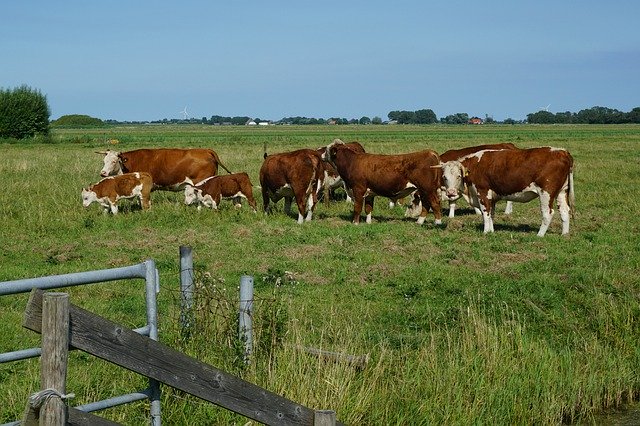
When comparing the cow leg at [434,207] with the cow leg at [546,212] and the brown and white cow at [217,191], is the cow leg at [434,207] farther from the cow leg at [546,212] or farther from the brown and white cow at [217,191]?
the brown and white cow at [217,191]

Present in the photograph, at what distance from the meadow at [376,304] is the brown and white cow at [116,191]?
48 centimetres

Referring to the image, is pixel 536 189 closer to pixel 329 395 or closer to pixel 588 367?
pixel 588 367

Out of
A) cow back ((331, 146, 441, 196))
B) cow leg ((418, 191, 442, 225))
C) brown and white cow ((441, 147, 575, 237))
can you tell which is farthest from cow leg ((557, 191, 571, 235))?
cow back ((331, 146, 441, 196))

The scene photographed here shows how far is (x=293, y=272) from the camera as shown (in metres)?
12.9

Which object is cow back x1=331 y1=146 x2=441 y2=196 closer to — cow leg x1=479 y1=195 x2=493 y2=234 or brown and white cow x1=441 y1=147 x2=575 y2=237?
brown and white cow x1=441 y1=147 x2=575 y2=237

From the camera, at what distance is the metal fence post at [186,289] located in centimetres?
688

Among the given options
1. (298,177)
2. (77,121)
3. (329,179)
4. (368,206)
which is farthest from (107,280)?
(77,121)

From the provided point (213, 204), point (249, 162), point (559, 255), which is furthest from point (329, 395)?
point (249, 162)

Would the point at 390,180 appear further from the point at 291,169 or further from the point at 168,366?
the point at 168,366

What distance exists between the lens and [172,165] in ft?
72.4

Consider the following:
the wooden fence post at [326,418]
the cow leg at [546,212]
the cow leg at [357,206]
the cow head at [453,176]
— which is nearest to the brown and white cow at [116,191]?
Answer: the cow leg at [357,206]

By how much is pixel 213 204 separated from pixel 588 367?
12442mm

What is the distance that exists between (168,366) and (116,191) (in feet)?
51.2

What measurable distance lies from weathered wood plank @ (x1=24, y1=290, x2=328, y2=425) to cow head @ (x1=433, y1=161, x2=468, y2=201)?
45.1 feet
